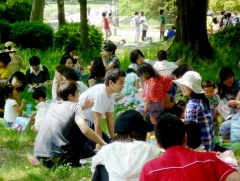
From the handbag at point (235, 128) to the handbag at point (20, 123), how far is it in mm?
3253

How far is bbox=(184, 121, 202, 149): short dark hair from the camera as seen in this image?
5.72 m

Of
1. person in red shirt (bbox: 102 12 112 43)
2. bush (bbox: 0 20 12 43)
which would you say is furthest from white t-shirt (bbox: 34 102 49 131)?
person in red shirt (bbox: 102 12 112 43)

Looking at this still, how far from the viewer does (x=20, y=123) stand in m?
8.68

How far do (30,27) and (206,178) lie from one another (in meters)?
14.9

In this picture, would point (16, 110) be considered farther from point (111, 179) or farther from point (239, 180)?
point (239, 180)

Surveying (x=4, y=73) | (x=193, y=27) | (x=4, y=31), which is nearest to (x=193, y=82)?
(x=4, y=73)

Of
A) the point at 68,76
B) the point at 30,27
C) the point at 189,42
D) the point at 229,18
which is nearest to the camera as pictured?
the point at 68,76

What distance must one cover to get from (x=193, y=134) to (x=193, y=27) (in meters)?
8.54

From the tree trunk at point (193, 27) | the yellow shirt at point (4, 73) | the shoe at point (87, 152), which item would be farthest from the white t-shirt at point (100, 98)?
the tree trunk at point (193, 27)

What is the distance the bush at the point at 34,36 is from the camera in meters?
17.6

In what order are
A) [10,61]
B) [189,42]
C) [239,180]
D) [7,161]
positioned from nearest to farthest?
[239,180], [7,161], [10,61], [189,42]

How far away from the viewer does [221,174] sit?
3.59 m

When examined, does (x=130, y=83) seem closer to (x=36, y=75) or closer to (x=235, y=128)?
(x=36, y=75)

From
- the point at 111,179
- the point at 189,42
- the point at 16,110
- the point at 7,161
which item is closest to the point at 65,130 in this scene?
the point at 7,161
